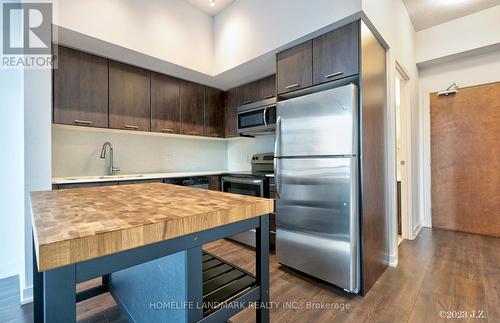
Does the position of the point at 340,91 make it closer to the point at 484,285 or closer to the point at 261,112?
the point at 261,112

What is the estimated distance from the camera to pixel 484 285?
1910mm

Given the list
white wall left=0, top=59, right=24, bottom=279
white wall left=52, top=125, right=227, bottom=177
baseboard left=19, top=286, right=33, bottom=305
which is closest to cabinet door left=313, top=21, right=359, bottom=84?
white wall left=52, top=125, right=227, bottom=177

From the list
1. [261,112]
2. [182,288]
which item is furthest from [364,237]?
[261,112]

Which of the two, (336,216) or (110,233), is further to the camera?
(336,216)

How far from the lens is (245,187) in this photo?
9.53 ft

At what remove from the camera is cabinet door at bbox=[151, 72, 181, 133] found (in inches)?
116

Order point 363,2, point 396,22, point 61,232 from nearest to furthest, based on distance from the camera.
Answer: point 61,232 → point 363,2 → point 396,22

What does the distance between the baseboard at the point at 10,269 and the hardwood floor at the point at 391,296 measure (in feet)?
0.27

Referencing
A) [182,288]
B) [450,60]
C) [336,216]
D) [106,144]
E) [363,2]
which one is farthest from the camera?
[450,60]

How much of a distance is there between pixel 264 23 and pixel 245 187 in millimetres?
1895

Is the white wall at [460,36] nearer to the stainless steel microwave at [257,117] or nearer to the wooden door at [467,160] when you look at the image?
the wooden door at [467,160]

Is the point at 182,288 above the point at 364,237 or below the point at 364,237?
above

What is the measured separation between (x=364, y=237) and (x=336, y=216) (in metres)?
0.28

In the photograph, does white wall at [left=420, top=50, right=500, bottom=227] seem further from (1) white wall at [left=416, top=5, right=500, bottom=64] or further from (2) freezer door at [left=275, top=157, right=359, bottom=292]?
(2) freezer door at [left=275, top=157, right=359, bottom=292]
